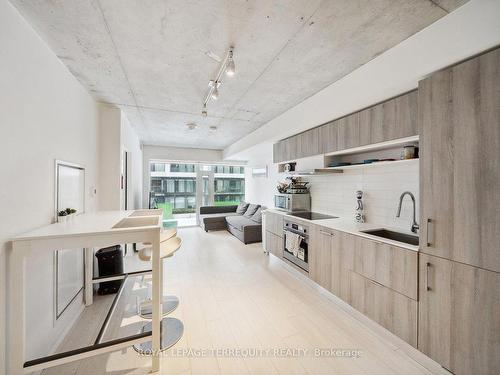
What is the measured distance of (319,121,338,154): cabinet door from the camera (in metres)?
2.82

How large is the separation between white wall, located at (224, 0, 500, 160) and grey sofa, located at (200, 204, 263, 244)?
3.14 m

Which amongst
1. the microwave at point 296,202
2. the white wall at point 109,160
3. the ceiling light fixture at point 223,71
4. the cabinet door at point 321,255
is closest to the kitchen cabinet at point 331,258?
the cabinet door at point 321,255

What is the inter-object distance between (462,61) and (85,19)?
2.83 m

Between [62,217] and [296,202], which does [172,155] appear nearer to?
[296,202]

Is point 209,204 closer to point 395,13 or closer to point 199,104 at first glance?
point 199,104

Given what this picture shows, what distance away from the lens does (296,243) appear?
320 cm

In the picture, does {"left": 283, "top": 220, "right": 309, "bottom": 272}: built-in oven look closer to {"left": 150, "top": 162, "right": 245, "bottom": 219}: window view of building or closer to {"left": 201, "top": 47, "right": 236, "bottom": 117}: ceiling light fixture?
{"left": 201, "top": 47, "right": 236, "bottom": 117}: ceiling light fixture

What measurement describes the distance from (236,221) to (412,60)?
4928 mm

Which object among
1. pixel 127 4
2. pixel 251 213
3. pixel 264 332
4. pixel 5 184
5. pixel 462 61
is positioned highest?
pixel 127 4

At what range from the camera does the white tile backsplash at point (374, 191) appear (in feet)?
7.57

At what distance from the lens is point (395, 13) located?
4.92 ft

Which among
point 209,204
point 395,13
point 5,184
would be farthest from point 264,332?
point 209,204

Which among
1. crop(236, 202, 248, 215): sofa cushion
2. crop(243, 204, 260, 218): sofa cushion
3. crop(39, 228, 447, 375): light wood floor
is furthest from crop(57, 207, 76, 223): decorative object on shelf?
crop(236, 202, 248, 215): sofa cushion

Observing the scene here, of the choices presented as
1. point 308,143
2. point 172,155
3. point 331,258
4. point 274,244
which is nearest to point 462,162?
point 331,258
